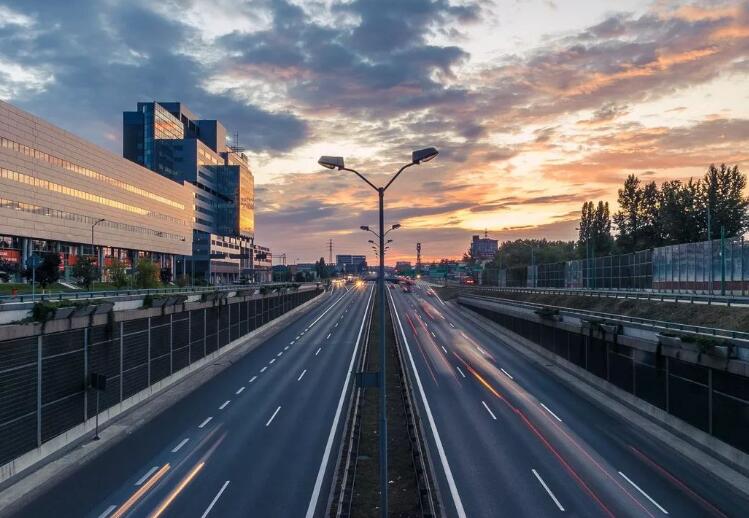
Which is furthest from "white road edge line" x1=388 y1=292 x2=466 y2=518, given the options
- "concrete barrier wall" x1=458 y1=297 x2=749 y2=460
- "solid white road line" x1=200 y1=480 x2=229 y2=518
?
"concrete barrier wall" x1=458 y1=297 x2=749 y2=460

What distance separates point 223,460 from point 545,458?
14.7 m

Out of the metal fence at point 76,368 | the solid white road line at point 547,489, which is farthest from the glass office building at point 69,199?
the solid white road line at point 547,489

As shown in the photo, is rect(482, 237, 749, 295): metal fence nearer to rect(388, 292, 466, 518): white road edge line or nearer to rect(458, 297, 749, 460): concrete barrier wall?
rect(458, 297, 749, 460): concrete barrier wall

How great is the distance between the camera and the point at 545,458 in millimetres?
26562

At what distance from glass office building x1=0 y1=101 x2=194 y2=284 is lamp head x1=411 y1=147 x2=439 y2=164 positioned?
73630 mm

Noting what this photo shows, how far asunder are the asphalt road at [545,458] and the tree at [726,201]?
215ft

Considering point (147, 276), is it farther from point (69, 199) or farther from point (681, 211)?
point (681, 211)

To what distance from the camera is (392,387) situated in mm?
42969

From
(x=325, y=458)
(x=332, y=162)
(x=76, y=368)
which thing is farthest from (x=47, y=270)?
(x=332, y=162)

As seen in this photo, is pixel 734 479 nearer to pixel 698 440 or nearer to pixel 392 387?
pixel 698 440

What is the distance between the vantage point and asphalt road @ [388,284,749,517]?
2120 centimetres

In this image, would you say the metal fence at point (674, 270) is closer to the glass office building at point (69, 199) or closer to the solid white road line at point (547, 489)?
the solid white road line at point (547, 489)

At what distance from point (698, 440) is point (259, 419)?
2287cm

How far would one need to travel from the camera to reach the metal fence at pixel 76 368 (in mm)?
23188
